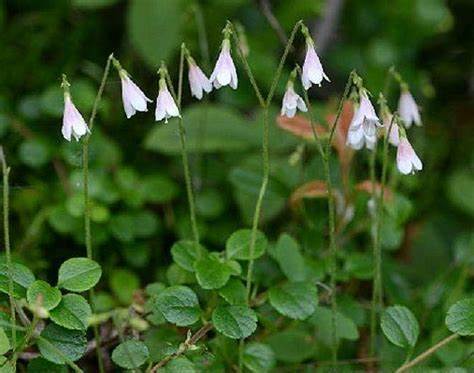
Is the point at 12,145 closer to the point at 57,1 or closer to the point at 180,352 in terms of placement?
the point at 57,1

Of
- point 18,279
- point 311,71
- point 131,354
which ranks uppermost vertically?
point 311,71

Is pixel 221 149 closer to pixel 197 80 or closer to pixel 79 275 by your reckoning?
pixel 197 80

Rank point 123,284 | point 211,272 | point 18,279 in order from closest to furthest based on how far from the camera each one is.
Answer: point 18,279 → point 211,272 → point 123,284

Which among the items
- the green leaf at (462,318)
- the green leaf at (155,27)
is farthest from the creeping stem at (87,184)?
A: the green leaf at (155,27)

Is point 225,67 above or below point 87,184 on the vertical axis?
above

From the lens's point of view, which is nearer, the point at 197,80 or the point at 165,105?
the point at 165,105

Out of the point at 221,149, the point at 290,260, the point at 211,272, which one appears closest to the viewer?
the point at 211,272

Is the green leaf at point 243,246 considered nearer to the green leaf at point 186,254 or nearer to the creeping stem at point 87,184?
the green leaf at point 186,254

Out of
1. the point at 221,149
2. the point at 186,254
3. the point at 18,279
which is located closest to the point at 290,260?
the point at 186,254

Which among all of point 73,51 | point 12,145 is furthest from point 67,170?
point 73,51
